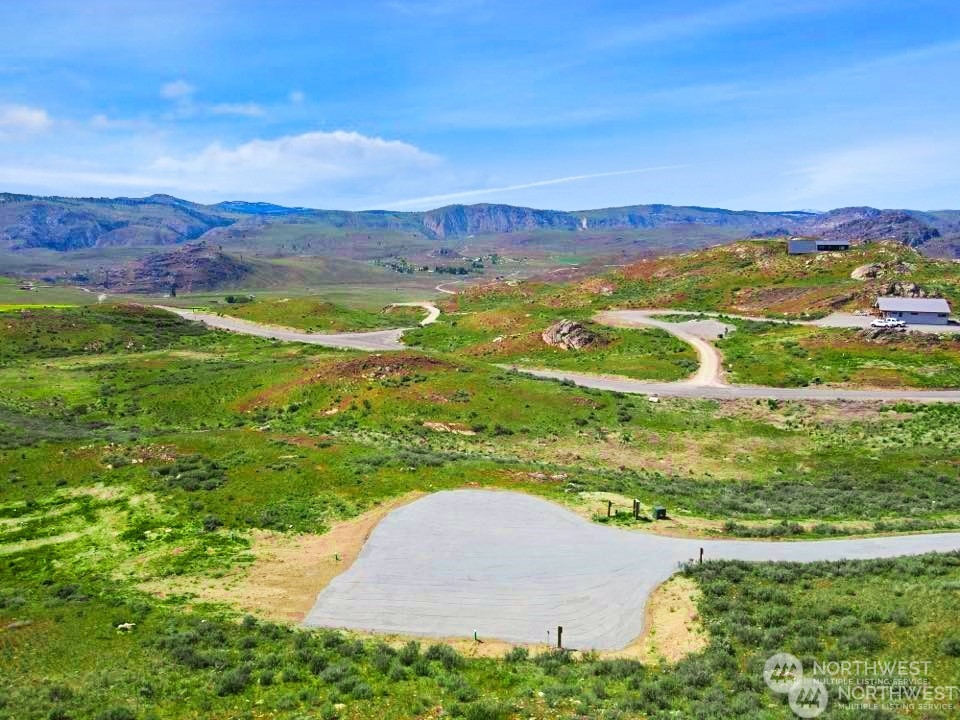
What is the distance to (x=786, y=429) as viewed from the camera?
5578 centimetres

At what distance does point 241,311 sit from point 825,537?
148602 mm

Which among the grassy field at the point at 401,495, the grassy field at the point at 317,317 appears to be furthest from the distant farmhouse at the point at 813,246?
the grassy field at the point at 317,317

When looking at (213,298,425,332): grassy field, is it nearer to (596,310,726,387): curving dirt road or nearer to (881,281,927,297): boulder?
(596,310,726,387): curving dirt road

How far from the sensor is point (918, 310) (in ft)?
296

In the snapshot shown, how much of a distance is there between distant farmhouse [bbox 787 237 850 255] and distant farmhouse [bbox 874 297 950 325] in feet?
150

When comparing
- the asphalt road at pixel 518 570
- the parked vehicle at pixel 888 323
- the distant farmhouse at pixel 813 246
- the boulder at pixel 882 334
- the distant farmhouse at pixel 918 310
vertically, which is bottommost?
the asphalt road at pixel 518 570

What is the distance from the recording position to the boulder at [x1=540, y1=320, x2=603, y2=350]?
96.1 m

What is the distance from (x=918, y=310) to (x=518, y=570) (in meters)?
92.5

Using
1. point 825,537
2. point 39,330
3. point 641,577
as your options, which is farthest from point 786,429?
point 39,330

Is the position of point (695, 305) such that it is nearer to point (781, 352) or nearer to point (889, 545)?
point (781, 352)

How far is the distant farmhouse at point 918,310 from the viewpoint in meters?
89.5

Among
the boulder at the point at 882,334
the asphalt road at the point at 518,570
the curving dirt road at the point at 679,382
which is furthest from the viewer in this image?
the boulder at the point at 882,334

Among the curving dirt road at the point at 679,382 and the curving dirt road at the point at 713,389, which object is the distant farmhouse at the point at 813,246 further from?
the curving dirt road at the point at 713,389

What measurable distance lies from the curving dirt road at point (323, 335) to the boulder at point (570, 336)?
28.4 metres
